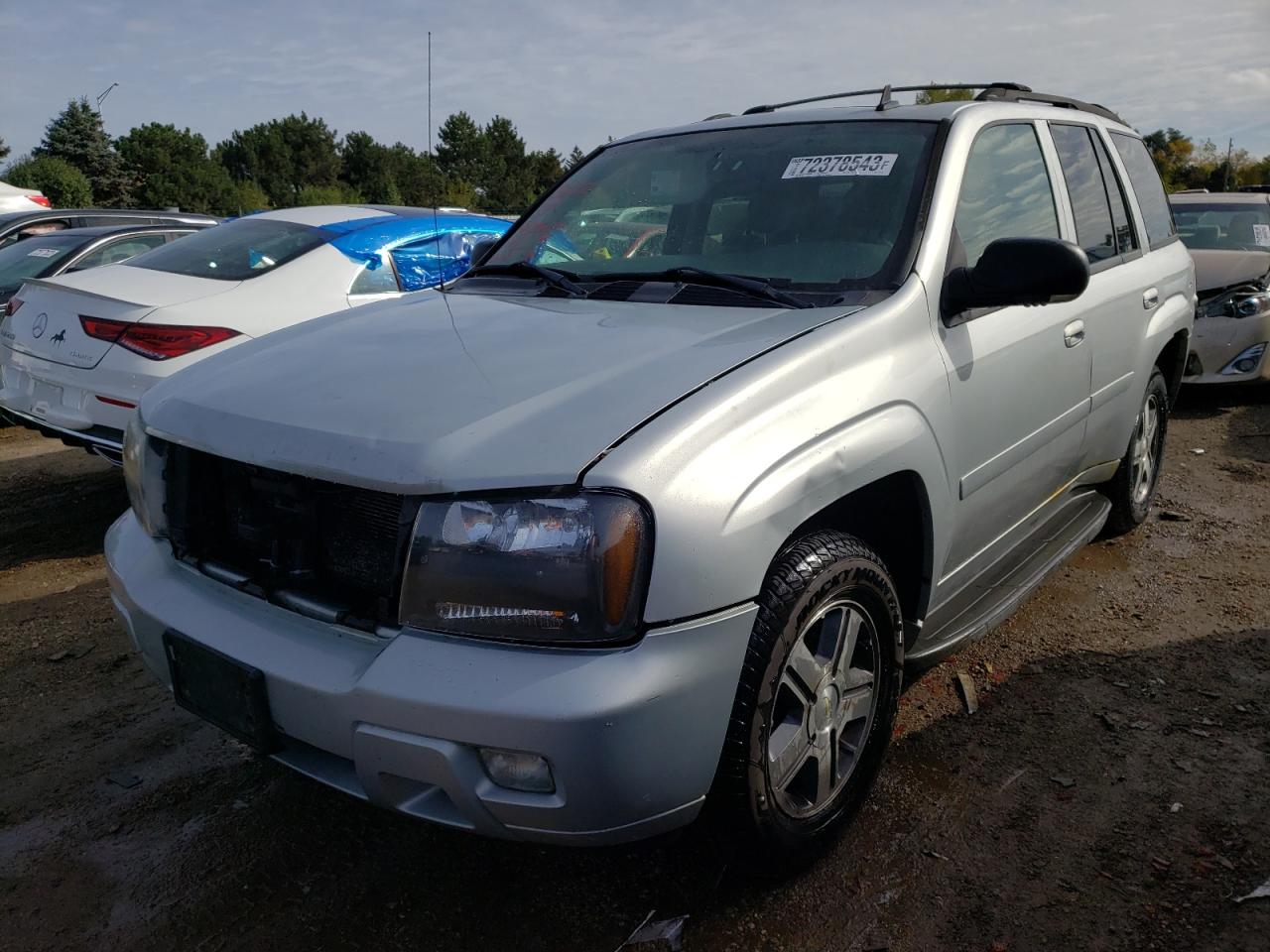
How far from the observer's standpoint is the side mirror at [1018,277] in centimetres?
252

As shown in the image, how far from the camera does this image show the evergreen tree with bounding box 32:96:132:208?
57.3 m

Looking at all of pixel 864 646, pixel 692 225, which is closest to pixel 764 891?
pixel 864 646

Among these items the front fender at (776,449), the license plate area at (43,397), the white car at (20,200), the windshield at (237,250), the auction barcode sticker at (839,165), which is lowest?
the license plate area at (43,397)

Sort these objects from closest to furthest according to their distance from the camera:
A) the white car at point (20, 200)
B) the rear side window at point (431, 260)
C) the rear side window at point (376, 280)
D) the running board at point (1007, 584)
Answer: the running board at point (1007, 584) → the rear side window at point (376, 280) → the rear side window at point (431, 260) → the white car at point (20, 200)

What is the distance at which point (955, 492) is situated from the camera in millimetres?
2602

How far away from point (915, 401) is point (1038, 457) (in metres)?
0.93

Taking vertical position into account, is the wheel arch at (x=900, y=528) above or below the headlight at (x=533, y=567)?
below

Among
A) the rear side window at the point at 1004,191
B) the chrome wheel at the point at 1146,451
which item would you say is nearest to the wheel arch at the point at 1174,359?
the chrome wheel at the point at 1146,451

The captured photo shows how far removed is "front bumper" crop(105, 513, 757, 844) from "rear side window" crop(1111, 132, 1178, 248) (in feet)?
11.0

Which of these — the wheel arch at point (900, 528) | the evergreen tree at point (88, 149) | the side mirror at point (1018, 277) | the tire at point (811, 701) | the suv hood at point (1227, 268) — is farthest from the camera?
the evergreen tree at point (88, 149)

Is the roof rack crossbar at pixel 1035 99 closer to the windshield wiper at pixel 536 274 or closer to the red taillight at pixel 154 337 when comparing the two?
the windshield wiper at pixel 536 274

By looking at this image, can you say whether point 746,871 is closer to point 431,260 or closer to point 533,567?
point 533,567

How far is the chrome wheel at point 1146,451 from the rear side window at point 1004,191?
54.8 inches

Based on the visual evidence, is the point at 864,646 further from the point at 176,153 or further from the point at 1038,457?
the point at 176,153
